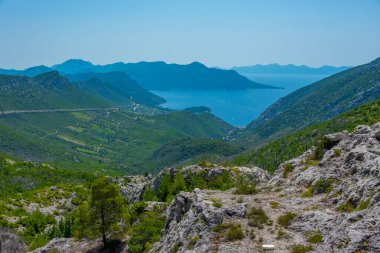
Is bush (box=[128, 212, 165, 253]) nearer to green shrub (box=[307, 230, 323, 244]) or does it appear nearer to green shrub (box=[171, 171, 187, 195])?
green shrub (box=[171, 171, 187, 195])

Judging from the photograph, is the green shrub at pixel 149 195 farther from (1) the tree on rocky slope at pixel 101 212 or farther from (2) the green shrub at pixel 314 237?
(2) the green shrub at pixel 314 237

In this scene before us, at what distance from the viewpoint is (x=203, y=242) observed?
33031mm

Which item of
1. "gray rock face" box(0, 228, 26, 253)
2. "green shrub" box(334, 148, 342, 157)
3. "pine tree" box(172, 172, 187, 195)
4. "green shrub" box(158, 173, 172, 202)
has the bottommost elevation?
"gray rock face" box(0, 228, 26, 253)

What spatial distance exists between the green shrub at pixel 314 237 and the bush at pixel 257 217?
486 centimetres

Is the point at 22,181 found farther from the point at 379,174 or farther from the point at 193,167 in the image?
the point at 379,174

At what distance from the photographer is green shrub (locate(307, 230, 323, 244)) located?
95.7 feet

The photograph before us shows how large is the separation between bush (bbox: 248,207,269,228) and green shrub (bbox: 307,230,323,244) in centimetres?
486

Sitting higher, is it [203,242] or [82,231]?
[203,242]

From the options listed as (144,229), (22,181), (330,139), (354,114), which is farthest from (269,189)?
(354,114)

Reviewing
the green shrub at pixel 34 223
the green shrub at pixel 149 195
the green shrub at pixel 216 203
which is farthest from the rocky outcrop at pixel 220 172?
the green shrub at pixel 34 223

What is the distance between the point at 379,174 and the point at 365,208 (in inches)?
184

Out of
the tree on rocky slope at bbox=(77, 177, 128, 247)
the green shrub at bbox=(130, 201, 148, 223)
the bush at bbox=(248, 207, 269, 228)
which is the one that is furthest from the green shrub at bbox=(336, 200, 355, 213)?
the green shrub at bbox=(130, 201, 148, 223)

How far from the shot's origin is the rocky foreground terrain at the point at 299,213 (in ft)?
92.0

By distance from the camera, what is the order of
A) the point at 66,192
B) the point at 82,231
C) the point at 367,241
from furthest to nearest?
the point at 66,192 < the point at 82,231 < the point at 367,241
